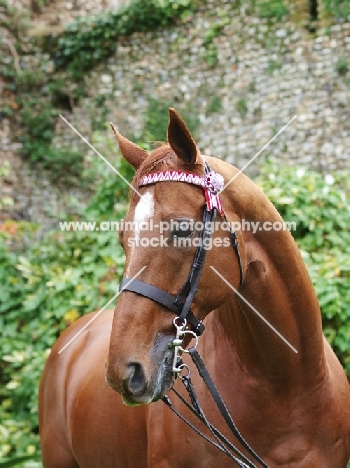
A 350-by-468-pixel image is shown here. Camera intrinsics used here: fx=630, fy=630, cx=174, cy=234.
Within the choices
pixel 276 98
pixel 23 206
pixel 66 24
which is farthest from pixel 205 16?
pixel 23 206

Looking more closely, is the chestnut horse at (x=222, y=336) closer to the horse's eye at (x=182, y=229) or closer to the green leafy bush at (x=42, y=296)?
the horse's eye at (x=182, y=229)

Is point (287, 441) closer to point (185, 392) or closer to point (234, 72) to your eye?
point (185, 392)

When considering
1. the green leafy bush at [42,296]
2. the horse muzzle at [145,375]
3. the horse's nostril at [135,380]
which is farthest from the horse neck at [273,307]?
the green leafy bush at [42,296]

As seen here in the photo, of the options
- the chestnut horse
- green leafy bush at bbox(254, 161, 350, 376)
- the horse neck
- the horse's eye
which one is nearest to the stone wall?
green leafy bush at bbox(254, 161, 350, 376)

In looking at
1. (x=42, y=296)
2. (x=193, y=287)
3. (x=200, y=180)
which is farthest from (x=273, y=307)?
(x=42, y=296)

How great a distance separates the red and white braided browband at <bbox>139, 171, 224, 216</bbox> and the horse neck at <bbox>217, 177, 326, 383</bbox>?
0.45ft

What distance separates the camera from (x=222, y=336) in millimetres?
2404

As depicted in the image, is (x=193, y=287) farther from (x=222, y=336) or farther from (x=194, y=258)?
(x=222, y=336)

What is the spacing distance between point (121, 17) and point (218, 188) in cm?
1072

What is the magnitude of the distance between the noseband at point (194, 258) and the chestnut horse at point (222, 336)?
0.01 meters

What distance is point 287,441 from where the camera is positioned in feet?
7.43

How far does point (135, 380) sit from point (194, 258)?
16.0 inches

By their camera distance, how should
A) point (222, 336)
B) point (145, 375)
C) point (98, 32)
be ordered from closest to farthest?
1. point (145, 375)
2. point (222, 336)
3. point (98, 32)

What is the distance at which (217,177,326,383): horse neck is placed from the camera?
2.18 m
